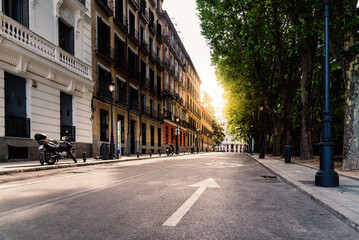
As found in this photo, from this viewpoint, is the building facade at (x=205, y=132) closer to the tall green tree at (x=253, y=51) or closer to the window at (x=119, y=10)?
the tall green tree at (x=253, y=51)

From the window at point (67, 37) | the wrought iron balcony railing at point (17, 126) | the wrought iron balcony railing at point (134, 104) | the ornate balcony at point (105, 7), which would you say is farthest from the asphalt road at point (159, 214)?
the wrought iron balcony railing at point (134, 104)

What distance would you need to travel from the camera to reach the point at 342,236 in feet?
10.1

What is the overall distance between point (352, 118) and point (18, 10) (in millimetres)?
14709

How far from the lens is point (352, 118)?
A: 29.6 ft

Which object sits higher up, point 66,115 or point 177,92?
point 177,92

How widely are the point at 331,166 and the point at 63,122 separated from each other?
45.4ft

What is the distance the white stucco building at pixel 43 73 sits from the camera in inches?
453

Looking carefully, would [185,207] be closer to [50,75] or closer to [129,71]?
[50,75]

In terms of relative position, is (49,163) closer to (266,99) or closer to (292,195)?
(292,195)

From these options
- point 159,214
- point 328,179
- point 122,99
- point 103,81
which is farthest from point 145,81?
point 159,214

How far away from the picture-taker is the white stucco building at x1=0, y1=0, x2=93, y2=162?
11508 millimetres

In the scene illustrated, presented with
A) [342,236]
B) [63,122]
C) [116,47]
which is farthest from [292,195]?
[116,47]

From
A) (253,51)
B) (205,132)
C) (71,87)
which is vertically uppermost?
(253,51)

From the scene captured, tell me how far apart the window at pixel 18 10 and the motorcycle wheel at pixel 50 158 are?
6643 millimetres
